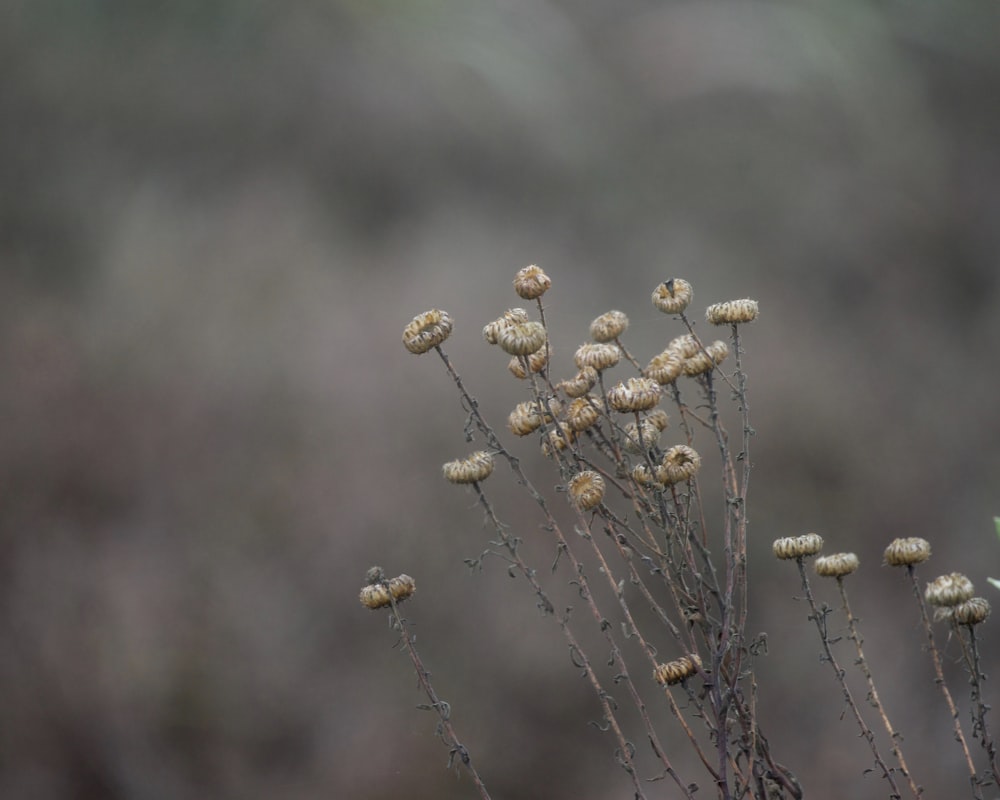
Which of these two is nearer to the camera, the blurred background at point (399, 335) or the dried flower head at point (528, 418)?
the dried flower head at point (528, 418)

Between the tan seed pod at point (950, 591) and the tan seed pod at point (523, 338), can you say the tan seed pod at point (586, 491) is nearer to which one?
the tan seed pod at point (523, 338)

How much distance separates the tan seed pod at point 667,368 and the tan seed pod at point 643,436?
0.15ft

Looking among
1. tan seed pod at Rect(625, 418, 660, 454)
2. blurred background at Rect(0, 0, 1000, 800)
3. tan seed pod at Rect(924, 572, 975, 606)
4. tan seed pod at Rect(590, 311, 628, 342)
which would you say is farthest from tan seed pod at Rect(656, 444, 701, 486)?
blurred background at Rect(0, 0, 1000, 800)

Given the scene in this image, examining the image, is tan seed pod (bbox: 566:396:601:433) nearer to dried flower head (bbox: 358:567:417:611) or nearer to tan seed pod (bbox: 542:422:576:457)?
tan seed pod (bbox: 542:422:576:457)

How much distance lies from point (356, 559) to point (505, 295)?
0.48 m

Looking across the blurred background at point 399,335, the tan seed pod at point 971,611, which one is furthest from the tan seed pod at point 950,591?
the blurred background at point 399,335

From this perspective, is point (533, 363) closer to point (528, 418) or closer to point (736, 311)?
point (528, 418)

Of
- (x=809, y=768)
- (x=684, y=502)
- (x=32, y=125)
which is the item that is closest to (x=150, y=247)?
(x=32, y=125)

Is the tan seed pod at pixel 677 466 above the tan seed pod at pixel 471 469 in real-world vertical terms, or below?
below

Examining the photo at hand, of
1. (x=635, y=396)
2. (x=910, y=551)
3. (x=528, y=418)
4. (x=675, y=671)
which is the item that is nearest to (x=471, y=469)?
(x=528, y=418)

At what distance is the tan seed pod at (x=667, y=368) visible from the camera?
94 centimetres

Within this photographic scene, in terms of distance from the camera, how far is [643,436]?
0.95m

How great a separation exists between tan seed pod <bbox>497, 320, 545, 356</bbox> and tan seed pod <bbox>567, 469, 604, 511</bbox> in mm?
141

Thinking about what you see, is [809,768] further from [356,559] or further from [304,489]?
[304,489]
